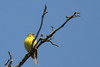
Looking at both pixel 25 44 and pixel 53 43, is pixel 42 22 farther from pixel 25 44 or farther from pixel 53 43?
pixel 25 44

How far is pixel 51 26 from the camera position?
5070 millimetres

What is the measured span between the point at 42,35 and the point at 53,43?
0.85 feet

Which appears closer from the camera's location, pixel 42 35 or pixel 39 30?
pixel 39 30

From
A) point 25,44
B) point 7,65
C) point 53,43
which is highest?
point 25,44

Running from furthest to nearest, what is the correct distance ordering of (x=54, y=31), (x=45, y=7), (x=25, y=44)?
1. (x=25, y=44)
2. (x=54, y=31)
3. (x=45, y=7)

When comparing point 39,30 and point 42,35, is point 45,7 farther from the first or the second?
point 42,35

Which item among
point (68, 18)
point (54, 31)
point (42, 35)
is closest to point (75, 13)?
point (68, 18)

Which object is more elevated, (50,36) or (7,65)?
(50,36)

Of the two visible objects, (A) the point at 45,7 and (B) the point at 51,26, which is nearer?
(A) the point at 45,7

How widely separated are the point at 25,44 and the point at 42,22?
4400 millimetres

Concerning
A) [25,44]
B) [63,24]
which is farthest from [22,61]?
[25,44]

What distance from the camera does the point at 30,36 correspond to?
9.64m

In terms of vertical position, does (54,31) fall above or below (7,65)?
above

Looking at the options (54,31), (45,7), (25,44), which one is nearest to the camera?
(45,7)
